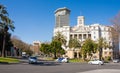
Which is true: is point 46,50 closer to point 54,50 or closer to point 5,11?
point 54,50

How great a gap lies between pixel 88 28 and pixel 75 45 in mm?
38685

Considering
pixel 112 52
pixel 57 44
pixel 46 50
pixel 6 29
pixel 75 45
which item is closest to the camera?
pixel 6 29

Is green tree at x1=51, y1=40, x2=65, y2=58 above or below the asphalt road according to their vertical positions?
above

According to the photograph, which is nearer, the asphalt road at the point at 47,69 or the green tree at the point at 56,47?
the asphalt road at the point at 47,69

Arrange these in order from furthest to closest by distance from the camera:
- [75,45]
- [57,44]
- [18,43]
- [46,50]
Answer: [18,43]
[75,45]
[46,50]
[57,44]

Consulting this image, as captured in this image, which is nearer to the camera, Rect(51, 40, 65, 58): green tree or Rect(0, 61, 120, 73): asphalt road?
Rect(0, 61, 120, 73): asphalt road

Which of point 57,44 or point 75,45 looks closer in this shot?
point 57,44

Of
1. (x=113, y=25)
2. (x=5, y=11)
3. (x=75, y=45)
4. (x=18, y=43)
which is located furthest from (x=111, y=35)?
(x=18, y=43)

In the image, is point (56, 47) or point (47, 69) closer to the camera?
point (47, 69)

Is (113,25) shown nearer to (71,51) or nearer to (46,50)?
(46,50)

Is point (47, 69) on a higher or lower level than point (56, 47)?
lower

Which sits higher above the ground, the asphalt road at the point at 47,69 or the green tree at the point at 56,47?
the green tree at the point at 56,47

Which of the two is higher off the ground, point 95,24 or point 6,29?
point 95,24

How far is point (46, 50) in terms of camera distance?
118625 mm
